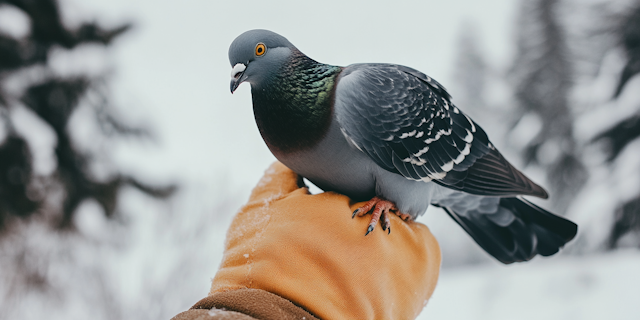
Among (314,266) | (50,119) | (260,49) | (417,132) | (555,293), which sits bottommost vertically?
(555,293)

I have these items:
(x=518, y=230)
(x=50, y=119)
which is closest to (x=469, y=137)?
(x=518, y=230)

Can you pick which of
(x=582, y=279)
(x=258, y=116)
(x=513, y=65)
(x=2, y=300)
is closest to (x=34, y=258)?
(x=2, y=300)

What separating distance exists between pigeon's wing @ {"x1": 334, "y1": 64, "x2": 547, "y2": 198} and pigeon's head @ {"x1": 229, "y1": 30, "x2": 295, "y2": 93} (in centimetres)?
32

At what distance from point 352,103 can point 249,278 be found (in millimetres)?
873

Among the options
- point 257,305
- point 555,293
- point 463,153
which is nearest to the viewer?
point 257,305

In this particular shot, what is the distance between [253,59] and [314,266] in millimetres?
953

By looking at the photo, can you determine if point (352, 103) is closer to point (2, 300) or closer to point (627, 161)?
point (2, 300)

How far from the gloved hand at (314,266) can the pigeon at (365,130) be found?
0.11 metres

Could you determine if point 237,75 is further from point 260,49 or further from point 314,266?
point 314,266

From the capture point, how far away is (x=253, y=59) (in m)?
1.80

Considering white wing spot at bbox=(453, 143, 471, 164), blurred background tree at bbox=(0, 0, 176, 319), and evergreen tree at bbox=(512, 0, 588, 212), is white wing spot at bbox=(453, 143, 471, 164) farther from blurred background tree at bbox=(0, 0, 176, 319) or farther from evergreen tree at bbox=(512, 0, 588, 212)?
evergreen tree at bbox=(512, 0, 588, 212)

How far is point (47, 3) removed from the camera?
5.73m

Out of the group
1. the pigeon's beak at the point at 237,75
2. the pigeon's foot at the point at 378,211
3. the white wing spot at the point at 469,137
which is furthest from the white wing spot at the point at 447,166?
the pigeon's beak at the point at 237,75

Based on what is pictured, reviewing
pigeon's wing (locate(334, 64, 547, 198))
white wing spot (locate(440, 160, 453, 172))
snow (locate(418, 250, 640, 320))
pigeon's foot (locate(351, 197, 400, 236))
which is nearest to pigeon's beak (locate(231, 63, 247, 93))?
pigeon's wing (locate(334, 64, 547, 198))
